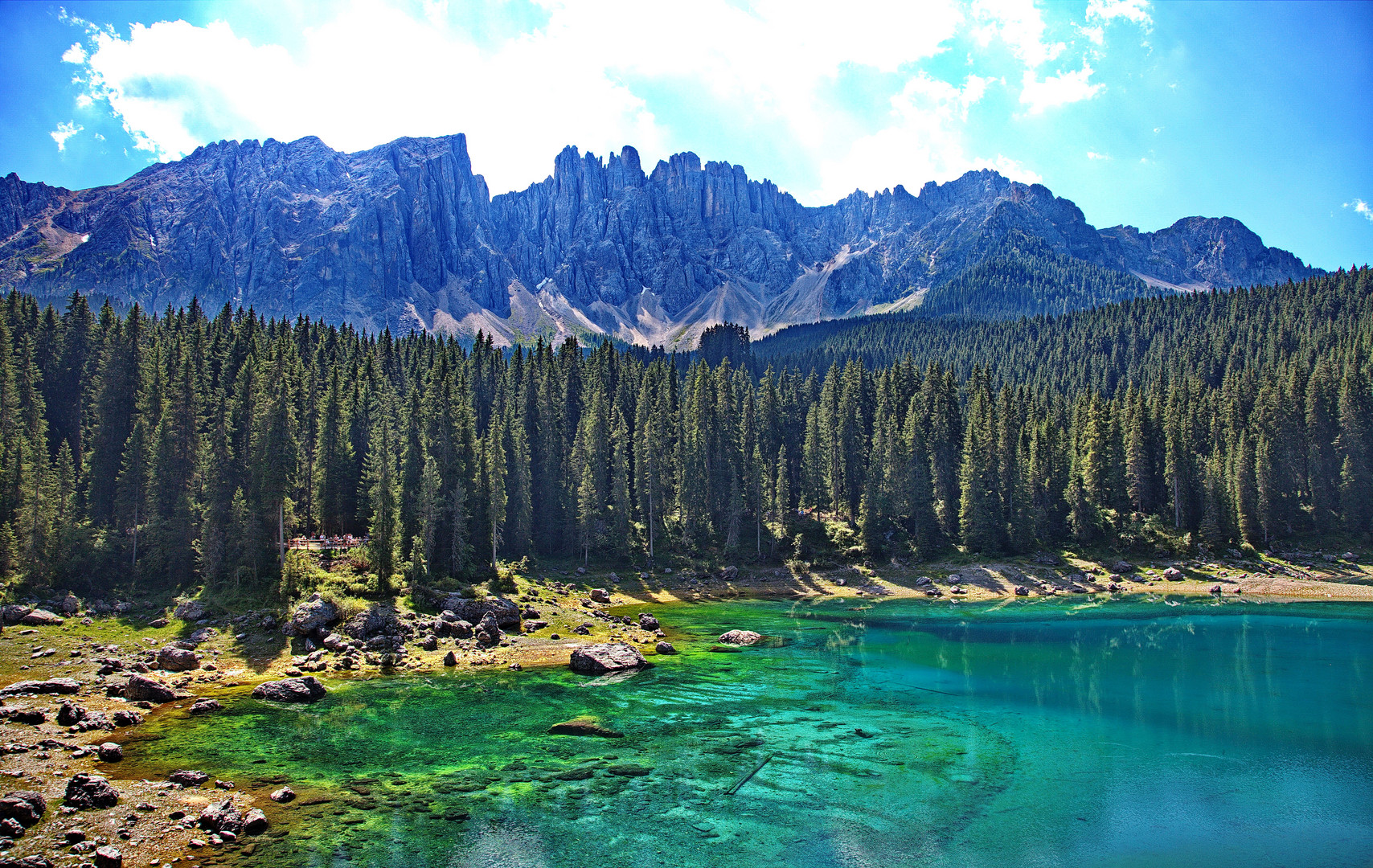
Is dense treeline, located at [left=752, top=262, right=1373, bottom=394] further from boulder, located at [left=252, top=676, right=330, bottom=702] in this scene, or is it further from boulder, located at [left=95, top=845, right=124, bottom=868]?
boulder, located at [left=95, top=845, right=124, bottom=868]

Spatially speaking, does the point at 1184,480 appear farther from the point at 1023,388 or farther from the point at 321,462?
the point at 321,462

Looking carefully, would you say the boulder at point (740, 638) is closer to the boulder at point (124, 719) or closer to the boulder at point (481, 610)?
the boulder at point (481, 610)

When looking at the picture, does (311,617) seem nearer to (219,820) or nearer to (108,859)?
(219,820)

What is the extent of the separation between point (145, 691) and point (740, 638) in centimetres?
3491

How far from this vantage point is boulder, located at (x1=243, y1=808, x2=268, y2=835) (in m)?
19.3

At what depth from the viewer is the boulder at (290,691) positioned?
33562mm

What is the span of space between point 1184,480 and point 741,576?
5902 centimetres

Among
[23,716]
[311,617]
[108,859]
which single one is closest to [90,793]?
[108,859]

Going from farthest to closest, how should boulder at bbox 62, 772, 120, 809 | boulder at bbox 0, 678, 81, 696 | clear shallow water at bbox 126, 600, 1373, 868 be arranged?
boulder at bbox 0, 678, 81, 696 → boulder at bbox 62, 772, 120, 809 → clear shallow water at bbox 126, 600, 1373, 868

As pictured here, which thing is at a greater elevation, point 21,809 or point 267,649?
point 21,809

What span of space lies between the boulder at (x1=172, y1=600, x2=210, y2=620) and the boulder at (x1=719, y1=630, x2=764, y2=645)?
118 ft

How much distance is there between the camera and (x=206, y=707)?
102ft

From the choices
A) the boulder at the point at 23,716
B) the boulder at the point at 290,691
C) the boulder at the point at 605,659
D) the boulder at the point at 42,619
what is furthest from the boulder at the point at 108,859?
the boulder at the point at 42,619

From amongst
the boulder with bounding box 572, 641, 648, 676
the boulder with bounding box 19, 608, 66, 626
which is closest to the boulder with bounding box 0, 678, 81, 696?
the boulder with bounding box 19, 608, 66, 626
